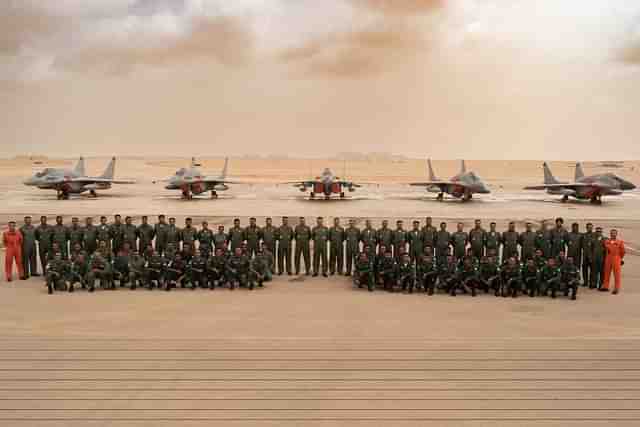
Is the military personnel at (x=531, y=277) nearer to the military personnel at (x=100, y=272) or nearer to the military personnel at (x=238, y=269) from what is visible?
the military personnel at (x=238, y=269)

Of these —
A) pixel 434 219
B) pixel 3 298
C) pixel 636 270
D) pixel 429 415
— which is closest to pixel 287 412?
pixel 429 415

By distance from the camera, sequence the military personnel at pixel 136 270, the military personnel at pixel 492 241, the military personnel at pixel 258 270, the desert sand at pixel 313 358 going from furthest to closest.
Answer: the military personnel at pixel 492 241
the military personnel at pixel 258 270
the military personnel at pixel 136 270
the desert sand at pixel 313 358

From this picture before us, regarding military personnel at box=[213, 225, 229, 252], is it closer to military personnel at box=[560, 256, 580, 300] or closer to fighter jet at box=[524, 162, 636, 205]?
military personnel at box=[560, 256, 580, 300]

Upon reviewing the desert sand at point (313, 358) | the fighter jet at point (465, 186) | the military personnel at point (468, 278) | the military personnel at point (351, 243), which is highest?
the fighter jet at point (465, 186)

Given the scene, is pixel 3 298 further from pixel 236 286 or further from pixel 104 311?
pixel 236 286

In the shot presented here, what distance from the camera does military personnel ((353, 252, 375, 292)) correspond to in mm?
10156

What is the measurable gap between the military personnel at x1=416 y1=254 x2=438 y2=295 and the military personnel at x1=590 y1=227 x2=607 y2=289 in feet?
10.6

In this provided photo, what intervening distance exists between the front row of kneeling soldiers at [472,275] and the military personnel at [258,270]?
183 cm

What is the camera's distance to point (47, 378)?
5.60 m

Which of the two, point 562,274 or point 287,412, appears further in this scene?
point 562,274

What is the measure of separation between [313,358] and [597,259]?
698 cm

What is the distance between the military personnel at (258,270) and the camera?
10.2 m

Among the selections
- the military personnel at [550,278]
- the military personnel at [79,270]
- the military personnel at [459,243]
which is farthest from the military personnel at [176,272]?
the military personnel at [550,278]

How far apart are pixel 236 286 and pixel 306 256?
73.0 inches
